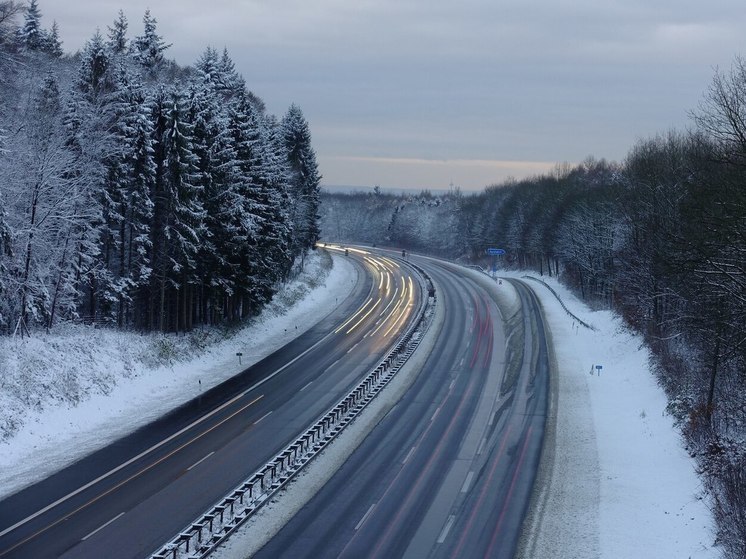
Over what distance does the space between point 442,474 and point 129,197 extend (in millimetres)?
26001

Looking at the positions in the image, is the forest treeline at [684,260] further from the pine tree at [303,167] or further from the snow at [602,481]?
the pine tree at [303,167]

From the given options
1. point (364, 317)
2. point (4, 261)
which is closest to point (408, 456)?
point (4, 261)

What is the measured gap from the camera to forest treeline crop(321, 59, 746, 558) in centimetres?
2153

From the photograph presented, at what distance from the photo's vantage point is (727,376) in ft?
105

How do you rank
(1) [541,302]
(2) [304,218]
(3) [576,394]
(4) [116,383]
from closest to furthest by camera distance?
(4) [116,383], (3) [576,394], (1) [541,302], (2) [304,218]

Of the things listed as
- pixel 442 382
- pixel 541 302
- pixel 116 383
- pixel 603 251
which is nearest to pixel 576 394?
pixel 442 382

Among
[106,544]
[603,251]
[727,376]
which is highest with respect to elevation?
[603,251]

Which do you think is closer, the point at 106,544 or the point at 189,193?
the point at 106,544

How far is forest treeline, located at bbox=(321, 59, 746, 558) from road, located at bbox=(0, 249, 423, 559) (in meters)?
15.9

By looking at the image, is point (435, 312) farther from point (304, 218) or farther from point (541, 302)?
point (304, 218)

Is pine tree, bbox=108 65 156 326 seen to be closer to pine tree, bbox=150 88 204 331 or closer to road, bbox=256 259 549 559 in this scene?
pine tree, bbox=150 88 204 331

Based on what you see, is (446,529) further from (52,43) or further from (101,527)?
(52,43)

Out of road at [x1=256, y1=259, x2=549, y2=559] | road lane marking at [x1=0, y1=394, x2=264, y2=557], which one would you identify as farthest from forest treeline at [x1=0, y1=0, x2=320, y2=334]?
road at [x1=256, y1=259, x2=549, y2=559]

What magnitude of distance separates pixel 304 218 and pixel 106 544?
62816 mm
